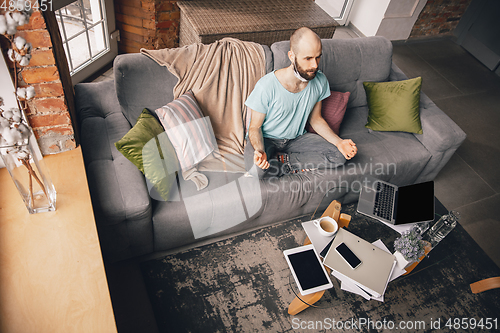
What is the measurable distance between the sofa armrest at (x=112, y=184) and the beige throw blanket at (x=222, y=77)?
0.43 meters

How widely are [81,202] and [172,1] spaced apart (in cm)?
206

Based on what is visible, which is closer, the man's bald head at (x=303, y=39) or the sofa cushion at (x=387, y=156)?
the man's bald head at (x=303, y=39)

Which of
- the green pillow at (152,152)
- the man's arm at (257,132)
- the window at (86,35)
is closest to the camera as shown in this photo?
the green pillow at (152,152)

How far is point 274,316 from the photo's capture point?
1680mm

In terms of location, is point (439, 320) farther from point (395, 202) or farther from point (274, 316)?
point (274, 316)

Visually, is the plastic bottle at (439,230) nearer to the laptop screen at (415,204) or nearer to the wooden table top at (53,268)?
the laptop screen at (415,204)

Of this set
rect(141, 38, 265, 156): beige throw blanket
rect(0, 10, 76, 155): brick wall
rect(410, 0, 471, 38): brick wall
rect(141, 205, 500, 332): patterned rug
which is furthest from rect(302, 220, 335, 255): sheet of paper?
rect(410, 0, 471, 38): brick wall

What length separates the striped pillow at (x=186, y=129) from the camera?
68.3 inches

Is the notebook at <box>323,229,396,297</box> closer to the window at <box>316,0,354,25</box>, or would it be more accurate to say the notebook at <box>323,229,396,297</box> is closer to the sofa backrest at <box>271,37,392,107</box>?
the sofa backrest at <box>271,37,392,107</box>

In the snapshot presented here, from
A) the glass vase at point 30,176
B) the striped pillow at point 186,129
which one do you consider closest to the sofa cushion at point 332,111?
the striped pillow at point 186,129

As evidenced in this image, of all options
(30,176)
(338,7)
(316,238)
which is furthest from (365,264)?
(338,7)

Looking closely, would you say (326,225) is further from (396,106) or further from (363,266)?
(396,106)

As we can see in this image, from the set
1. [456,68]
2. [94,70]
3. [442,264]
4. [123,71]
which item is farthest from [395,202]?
[456,68]

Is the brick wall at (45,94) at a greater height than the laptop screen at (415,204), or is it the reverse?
the brick wall at (45,94)
